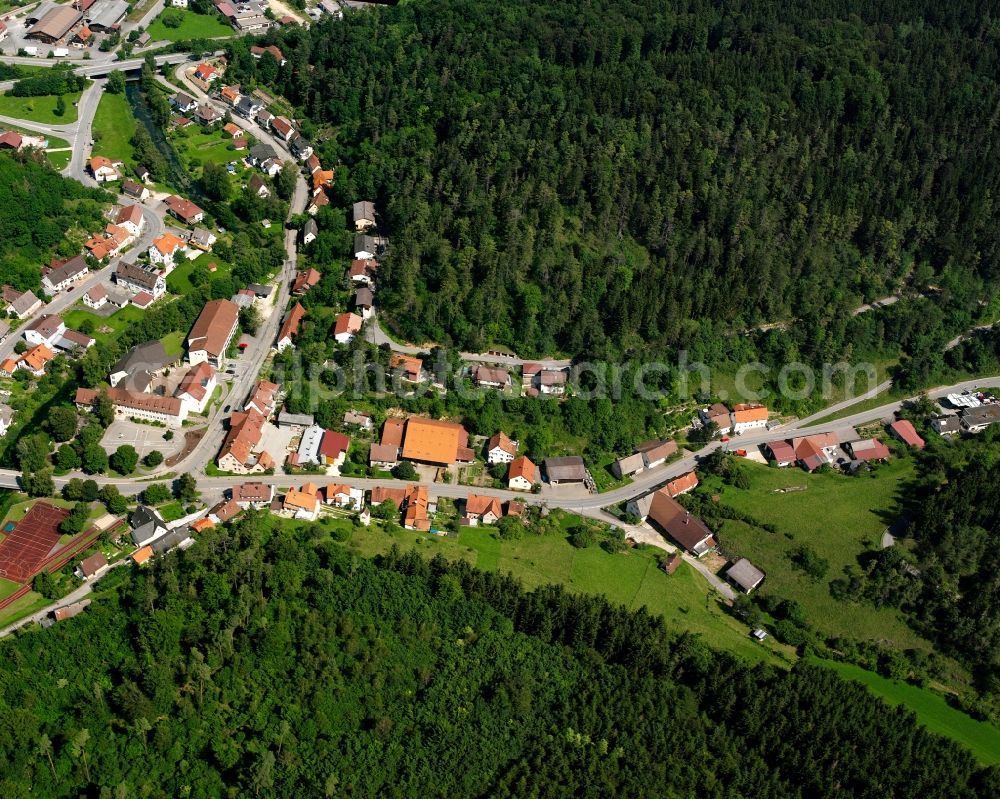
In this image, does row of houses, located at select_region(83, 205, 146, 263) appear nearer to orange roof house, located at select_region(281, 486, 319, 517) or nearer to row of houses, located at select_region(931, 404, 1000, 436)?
orange roof house, located at select_region(281, 486, 319, 517)

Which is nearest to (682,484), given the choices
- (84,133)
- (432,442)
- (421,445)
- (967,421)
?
(432,442)

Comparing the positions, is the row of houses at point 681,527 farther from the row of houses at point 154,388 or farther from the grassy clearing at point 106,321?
the grassy clearing at point 106,321

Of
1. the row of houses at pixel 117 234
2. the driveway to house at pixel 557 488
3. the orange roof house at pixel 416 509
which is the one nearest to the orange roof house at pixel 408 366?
the driveway to house at pixel 557 488

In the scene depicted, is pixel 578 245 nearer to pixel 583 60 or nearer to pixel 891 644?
pixel 583 60

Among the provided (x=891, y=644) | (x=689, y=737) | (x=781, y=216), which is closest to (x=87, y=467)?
(x=689, y=737)

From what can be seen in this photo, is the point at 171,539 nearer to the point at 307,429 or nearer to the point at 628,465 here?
the point at 307,429

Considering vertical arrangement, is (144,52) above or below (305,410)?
above
